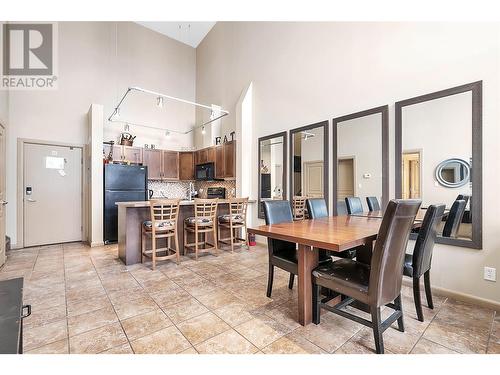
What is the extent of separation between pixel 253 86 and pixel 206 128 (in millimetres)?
1916

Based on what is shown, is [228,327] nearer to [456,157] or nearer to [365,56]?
[456,157]

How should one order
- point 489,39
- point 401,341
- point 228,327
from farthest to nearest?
1. point 489,39
2. point 228,327
3. point 401,341

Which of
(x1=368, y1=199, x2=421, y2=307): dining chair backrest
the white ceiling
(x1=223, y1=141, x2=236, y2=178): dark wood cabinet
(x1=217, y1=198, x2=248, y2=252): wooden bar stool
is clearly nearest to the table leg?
(x1=368, y1=199, x2=421, y2=307): dining chair backrest

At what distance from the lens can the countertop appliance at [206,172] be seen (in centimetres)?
591

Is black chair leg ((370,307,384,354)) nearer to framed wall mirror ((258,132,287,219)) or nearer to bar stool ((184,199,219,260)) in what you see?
bar stool ((184,199,219,260))

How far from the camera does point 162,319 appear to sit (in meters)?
2.05

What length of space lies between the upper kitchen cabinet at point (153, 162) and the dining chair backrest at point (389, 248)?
5613mm

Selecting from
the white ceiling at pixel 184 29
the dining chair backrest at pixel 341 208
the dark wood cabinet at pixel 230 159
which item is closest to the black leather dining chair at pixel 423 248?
the dining chair backrest at pixel 341 208

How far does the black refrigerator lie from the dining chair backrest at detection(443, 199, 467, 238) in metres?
5.19

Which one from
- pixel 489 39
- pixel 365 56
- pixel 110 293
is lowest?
pixel 110 293

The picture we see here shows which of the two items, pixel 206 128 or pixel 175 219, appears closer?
pixel 175 219

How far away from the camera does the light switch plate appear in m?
2.26

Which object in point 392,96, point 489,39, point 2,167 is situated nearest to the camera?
point 489,39
